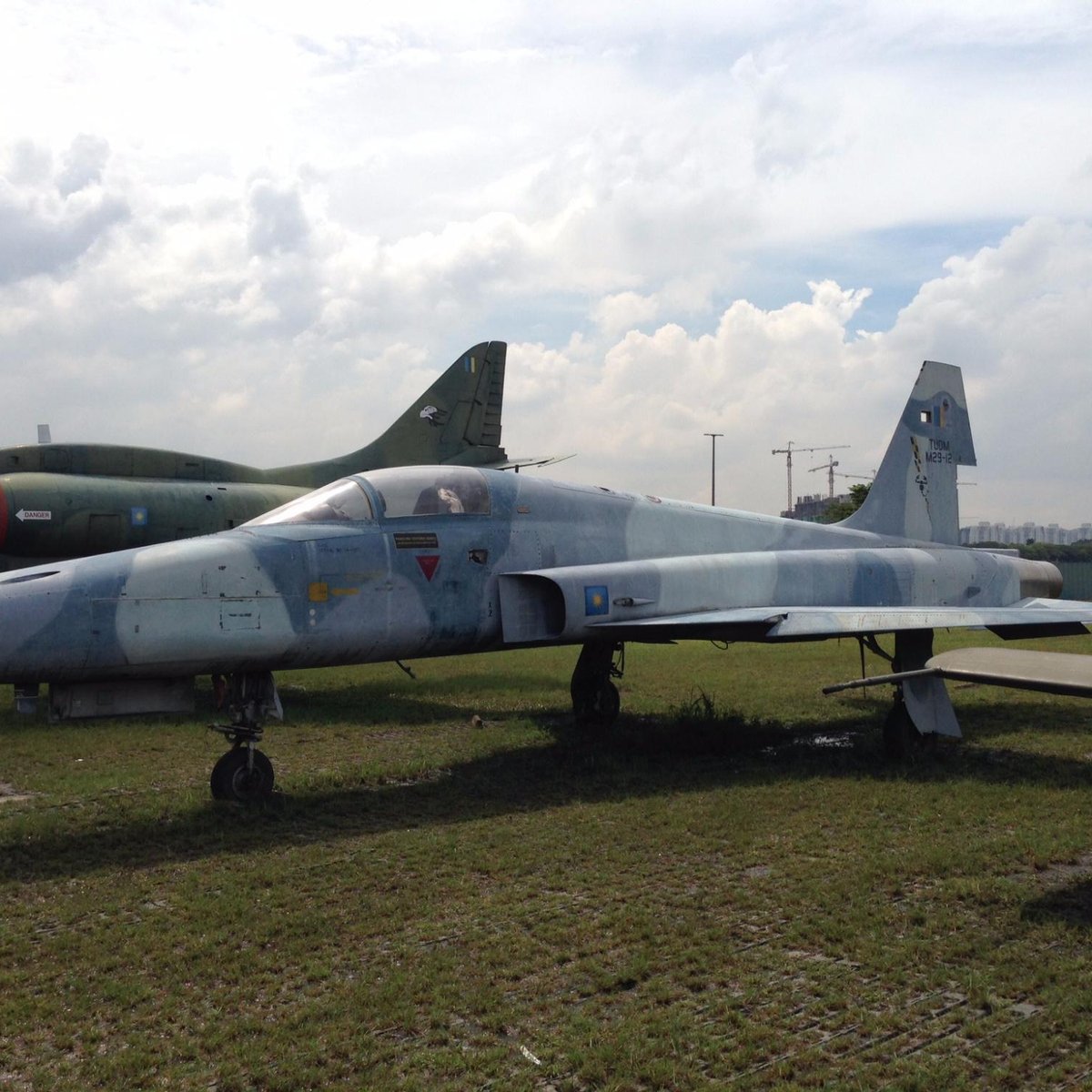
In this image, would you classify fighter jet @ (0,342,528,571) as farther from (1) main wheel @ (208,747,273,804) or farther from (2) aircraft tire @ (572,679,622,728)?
(1) main wheel @ (208,747,273,804)

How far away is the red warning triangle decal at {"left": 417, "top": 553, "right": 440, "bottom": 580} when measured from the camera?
29.7 ft

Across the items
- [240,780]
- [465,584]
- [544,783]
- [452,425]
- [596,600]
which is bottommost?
[544,783]

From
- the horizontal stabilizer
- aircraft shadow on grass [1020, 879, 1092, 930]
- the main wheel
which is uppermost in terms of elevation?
the horizontal stabilizer

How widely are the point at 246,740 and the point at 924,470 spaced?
965cm

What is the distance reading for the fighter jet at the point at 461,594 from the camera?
7.32 m

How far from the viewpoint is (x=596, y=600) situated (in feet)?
31.6

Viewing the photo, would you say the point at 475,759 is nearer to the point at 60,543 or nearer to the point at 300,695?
the point at 300,695

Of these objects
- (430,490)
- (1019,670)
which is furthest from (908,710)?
(430,490)

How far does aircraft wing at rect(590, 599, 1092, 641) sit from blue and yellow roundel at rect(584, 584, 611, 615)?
128mm

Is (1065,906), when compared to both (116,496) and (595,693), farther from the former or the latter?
(116,496)

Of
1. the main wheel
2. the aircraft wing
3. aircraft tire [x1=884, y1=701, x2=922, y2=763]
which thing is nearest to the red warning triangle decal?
the aircraft wing

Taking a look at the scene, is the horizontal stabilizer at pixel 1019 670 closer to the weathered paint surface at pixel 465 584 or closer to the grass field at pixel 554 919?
the grass field at pixel 554 919

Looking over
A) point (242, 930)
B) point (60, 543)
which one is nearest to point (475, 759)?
point (242, 930)

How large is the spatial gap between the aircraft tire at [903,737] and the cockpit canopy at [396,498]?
4.30 metres
